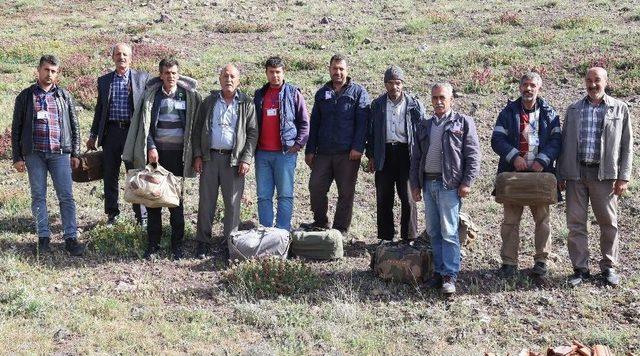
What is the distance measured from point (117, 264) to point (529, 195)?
488 cm

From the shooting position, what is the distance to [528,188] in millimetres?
7746

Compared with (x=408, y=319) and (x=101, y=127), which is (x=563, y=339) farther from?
(x=101, y=127)

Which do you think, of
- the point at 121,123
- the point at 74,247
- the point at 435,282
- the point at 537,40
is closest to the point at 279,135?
the point at 121,123

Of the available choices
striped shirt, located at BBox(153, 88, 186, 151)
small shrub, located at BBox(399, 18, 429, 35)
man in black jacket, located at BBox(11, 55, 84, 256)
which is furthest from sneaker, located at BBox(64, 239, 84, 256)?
A: small shrub, located at BBox(399, 18, 429, 35)

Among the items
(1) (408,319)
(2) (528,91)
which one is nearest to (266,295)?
(1) (408,319)

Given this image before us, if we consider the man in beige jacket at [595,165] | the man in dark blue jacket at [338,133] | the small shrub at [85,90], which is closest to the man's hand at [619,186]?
the man in beige jacket at [595,165]

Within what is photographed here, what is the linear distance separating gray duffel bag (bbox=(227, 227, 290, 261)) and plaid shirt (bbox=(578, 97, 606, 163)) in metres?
3.56

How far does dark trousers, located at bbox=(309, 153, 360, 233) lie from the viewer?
30.9 ft

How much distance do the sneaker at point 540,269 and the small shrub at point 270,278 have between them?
7.99 ft

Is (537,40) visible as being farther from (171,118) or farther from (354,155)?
(171,118)

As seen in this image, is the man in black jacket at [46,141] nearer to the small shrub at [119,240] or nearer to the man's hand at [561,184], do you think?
the small shrub at [119,240]

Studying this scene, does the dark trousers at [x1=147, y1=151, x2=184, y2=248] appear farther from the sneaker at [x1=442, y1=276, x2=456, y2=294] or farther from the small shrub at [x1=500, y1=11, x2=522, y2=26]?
the small shrub at [x1=500, y1=11, x2=522, y2=26]

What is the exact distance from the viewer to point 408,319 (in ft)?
23.6

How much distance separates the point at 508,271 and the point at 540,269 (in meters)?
0.39
